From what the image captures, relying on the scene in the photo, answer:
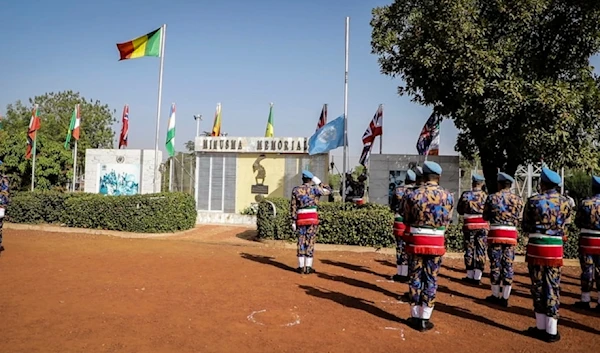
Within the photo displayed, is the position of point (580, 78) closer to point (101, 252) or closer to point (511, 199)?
point (511, 199)

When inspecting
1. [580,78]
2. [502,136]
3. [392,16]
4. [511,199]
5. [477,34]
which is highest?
[392,16]

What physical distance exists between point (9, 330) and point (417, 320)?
181 inches

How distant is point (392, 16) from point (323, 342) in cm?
1133

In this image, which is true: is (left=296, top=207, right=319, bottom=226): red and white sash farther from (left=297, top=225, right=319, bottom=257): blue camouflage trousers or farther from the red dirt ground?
the red dirt ground

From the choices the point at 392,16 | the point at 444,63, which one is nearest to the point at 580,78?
the point at 444,63

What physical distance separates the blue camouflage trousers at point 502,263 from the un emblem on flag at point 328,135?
29.8ft

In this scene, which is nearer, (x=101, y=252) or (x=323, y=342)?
(x=323, y=342)

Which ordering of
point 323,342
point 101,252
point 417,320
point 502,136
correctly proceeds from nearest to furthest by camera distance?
1. point 323,342
2. point 417,320
3. point 101,252
4. point 502,136

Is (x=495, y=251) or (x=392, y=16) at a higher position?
(x=392, y=16)

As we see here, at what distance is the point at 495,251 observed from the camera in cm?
679

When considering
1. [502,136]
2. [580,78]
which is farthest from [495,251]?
[580,78]

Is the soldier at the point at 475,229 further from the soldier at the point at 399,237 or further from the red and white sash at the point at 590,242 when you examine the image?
the red and white sash at the point at 590,242

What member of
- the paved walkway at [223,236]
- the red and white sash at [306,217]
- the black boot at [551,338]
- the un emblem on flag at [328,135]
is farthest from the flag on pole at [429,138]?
the black boot at [551,338]

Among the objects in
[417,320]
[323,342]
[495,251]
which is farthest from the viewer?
[495,251]
